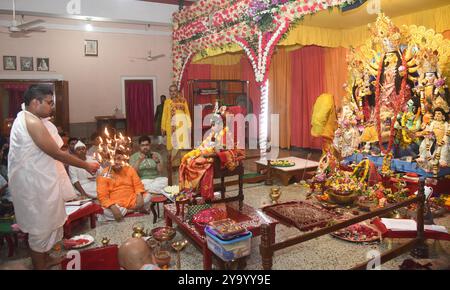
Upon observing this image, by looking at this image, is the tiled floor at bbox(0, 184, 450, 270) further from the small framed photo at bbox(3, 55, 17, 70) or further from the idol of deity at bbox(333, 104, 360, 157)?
the small framed photo at bbox(3, 55, 17, 70)

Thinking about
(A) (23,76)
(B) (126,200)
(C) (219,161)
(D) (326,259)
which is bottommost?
(D) (326,259)

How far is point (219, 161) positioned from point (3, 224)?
8.22 feet

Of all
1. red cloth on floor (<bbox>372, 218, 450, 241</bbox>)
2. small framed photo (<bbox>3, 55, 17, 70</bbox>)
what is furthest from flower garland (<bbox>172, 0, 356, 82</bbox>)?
small framed photo (<bbox>3, 55, 17, 70</bbox>)

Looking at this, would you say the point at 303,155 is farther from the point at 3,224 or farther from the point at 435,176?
the point at 3,224

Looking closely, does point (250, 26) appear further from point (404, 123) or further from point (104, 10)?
point (104, 10)

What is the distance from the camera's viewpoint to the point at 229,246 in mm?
3244

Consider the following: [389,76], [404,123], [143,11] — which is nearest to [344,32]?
[389,76]

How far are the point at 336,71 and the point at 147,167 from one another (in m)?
6.06

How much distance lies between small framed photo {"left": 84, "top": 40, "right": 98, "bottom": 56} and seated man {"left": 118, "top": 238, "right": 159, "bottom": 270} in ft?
30.6

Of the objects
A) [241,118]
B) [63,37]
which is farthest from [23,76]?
[241,118]

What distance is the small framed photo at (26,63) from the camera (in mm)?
10047

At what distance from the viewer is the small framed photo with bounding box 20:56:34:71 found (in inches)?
396

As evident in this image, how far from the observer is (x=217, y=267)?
374 centimetres

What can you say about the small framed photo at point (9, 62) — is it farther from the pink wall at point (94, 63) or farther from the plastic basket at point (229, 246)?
the plastic basket at point (229, 246)
